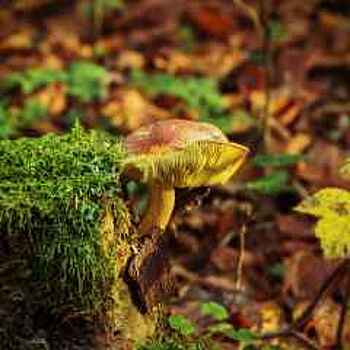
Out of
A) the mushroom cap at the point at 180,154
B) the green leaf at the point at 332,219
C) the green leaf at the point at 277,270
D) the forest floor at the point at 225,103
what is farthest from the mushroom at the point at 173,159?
the green leaf at the point at 277,270

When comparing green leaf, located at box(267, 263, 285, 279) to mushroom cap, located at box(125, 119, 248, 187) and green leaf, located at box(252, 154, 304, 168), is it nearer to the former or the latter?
green leaf, located at box(252, 154, 304, 168)

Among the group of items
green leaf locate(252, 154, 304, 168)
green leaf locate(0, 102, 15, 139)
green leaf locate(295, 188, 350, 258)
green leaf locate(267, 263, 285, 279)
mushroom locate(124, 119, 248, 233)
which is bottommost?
green leaf locate(267, 263, 285, 279)

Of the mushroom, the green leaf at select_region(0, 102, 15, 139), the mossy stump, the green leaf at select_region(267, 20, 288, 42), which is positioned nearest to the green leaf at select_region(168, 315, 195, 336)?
the mossy stump

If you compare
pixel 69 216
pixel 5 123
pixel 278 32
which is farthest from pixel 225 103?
pixel 69 216

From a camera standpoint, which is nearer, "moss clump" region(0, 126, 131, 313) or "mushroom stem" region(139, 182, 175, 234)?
"moss clump" region(0, 126, 131, 313)

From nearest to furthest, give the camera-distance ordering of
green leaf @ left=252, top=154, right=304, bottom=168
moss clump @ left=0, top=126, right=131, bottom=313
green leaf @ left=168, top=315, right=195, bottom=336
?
moss clump @ left=0, top=126, right=131, bottom=313 < green leaf @ left=168, top=315, right=195, bottom=336 < green leaf @ left=252, top=154, right=304, bottom=168

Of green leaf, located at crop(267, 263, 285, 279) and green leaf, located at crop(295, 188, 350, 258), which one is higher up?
green leaf, located at crop(295, 188, 350, 258)

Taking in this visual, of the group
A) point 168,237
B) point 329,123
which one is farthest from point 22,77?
point 168,237

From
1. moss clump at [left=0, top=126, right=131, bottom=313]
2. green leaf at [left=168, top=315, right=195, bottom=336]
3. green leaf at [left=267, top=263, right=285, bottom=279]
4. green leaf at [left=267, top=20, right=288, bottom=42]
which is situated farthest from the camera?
green leaf at [left=267, top=20, right=288, bottom=42]
